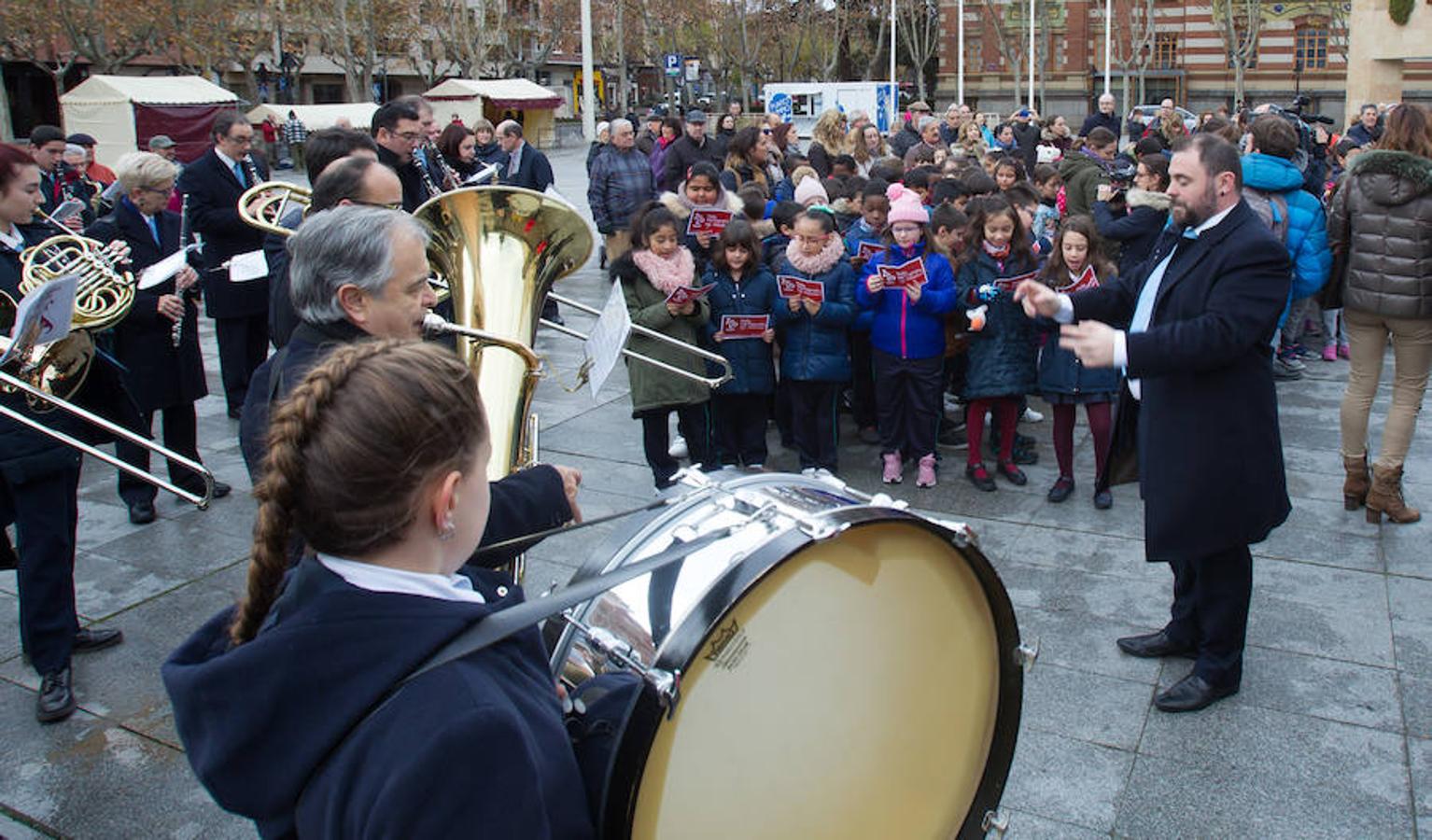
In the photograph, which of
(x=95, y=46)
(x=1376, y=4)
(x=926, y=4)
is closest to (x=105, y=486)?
(x=1376, y=4)

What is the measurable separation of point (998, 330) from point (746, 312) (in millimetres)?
1344

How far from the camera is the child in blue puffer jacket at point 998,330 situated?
601cm

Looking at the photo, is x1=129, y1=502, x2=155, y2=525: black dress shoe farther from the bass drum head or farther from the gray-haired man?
the bass drum head

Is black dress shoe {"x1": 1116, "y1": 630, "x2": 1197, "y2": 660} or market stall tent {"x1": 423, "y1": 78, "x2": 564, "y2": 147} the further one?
market stall tent {"x1": 423, "y1": 78, "x2": 564, "y2": 147}

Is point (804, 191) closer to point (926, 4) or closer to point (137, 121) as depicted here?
point (137, 121)

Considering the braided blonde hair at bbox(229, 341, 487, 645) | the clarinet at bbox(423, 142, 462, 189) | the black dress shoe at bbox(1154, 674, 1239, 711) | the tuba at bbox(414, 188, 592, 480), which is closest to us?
the braided blonde hair at bbox(229, 341, 487, 645)

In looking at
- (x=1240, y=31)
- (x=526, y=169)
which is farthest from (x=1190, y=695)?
(x=1240, y=31)

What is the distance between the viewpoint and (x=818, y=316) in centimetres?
597

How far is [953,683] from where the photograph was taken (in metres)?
2.39

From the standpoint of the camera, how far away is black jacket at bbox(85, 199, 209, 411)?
5777 mm

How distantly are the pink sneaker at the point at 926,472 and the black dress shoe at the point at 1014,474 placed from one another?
0.39 meters

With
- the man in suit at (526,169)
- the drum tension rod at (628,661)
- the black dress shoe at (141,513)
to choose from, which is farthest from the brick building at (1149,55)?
the drum tension rod at (628,661)

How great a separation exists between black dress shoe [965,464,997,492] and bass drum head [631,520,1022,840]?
11.7 feet

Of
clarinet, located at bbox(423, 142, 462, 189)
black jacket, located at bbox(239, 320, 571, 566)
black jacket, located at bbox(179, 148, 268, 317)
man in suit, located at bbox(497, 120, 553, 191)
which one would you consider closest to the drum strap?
black jacket, located at bbox(239, 320, 571, 566)
